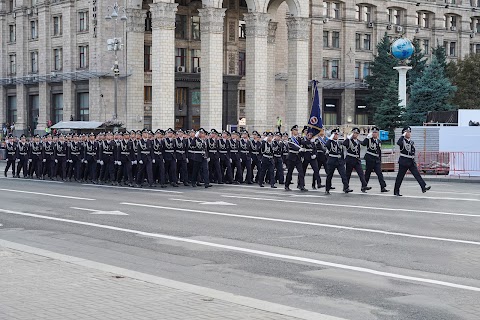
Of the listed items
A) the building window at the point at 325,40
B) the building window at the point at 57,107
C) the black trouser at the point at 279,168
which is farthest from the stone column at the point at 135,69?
the black trouser at the point at 279,168

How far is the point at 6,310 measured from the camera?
26.2ft

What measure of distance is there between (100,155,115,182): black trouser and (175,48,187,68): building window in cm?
3477

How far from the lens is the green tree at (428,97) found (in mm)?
57844

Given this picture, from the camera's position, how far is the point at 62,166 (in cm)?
3331

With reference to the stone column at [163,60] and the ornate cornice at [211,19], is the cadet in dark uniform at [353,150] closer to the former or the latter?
the stone column at [163,60]

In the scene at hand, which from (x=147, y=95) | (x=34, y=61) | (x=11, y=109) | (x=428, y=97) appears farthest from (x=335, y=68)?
(x=11, y=109)

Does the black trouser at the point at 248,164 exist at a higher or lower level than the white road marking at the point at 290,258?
higher

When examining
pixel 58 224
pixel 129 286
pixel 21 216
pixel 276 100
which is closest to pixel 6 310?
pixel 129 286

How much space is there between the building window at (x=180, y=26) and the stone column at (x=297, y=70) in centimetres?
782

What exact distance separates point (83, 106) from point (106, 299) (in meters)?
57.2

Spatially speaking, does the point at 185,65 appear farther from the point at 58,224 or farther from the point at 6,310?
the point at 6,310

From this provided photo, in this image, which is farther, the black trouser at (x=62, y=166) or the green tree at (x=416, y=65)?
the green tree at (x=416, y=65)

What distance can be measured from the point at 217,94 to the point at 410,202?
38.6 meters

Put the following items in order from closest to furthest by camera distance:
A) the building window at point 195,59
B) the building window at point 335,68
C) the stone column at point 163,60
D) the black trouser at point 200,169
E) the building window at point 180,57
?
1. the black trouser at point 200,169
2. the stone column at point 163,60
3. the building window at point 180,57
4. the building window at point 195,59
5. the building window at point 335,68
